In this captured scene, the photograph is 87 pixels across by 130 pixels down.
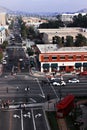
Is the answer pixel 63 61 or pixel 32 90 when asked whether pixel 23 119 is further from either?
pixel 63 61

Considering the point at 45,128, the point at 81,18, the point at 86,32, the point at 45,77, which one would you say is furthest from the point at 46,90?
the point at 81,18

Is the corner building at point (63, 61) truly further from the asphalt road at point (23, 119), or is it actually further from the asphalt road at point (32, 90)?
the asphalt road at point (23, 119)

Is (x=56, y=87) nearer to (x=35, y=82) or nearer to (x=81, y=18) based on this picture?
(x=35, y=82)

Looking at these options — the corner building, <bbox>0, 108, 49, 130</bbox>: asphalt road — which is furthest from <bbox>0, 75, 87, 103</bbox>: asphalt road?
the corner building

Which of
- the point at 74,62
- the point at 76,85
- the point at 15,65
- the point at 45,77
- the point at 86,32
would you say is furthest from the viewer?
the point at 86,32

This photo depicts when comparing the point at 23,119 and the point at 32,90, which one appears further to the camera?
the point at 32,90

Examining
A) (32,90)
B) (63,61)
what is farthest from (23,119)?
(63,61)

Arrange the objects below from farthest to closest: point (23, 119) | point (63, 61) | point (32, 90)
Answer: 1. point (63, 61)
2. point (32, 90)
3. point (23, 119)

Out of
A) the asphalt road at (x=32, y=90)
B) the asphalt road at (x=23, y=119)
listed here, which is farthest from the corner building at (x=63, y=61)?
the asphalt road at (x=23, y=119)

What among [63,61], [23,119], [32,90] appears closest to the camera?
[23,119]

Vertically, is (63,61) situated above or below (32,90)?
below

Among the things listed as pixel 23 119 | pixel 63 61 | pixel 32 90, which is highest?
pixel 23 119
